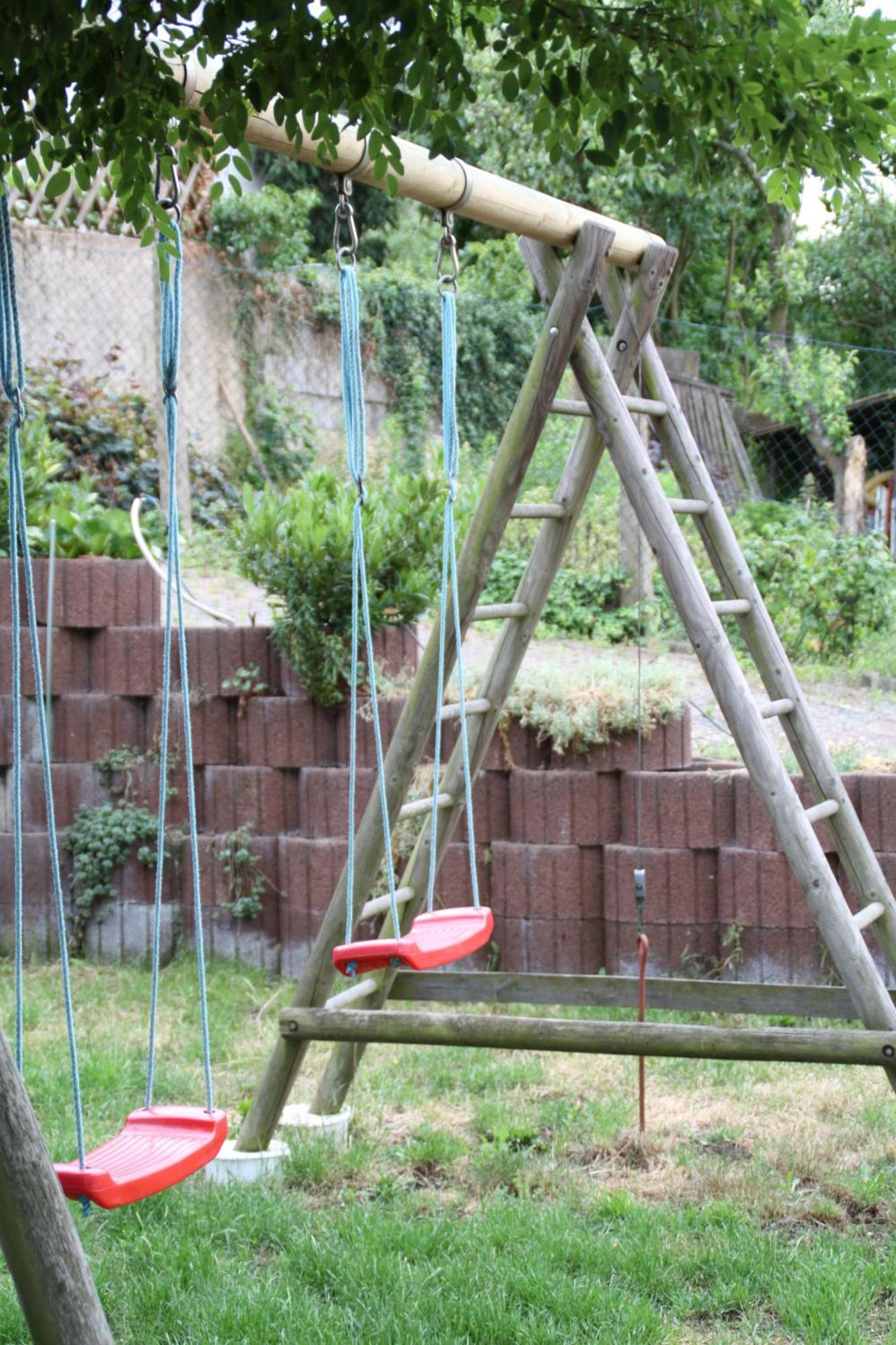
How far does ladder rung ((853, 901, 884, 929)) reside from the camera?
3.89 metres

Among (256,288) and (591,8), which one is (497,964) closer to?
(591,8)

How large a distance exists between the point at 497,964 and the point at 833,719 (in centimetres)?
211

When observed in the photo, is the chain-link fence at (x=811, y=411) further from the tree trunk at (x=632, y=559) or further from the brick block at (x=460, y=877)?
the brick block at (x=460, y=877)

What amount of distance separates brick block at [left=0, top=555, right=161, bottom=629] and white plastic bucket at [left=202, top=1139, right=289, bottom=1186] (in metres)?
3.09

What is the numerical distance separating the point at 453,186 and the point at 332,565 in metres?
2.67

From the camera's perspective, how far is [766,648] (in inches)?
161

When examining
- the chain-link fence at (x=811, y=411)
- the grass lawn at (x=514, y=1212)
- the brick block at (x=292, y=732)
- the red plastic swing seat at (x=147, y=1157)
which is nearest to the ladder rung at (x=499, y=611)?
the grass lawn at (x=514, y=1212)

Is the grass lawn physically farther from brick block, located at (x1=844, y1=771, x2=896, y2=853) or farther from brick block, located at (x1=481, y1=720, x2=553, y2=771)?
brick block, located at (x1=481, y1=720, x2=553, y2=771)

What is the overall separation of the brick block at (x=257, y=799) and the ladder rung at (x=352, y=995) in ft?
6.90

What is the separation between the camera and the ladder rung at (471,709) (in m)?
3.88

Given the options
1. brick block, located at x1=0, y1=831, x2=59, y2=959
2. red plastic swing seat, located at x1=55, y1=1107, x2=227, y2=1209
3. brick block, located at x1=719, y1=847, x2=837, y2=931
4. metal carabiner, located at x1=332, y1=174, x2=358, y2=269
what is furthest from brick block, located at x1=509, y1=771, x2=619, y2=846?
red plastic swing seat, located at x1=55, y1=1107, x2=227, y2=1209

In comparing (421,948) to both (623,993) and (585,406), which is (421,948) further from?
(585,406)

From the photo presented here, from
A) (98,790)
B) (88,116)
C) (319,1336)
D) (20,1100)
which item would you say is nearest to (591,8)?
(88,116)

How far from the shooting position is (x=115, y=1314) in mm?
3096
